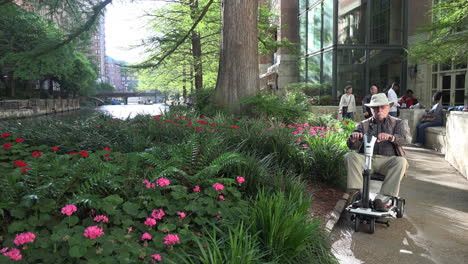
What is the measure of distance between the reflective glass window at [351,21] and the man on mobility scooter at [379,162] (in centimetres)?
1548

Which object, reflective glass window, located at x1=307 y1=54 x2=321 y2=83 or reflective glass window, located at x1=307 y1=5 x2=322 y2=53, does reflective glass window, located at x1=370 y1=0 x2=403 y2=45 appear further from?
reflective glass window, located at x1=307 y1=54 x2=321 y2=83

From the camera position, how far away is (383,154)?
470 cm

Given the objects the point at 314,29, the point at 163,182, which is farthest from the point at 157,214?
the point at 314,29

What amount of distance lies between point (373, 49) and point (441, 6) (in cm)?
970

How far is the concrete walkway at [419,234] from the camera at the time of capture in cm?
366

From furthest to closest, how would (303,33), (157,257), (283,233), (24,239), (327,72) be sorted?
(303,33)
(327,72)
(283,233)
(157,257)
(24,239)

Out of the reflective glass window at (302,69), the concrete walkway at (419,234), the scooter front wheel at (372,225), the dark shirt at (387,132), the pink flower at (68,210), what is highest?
the reflective glass window at (302,69)

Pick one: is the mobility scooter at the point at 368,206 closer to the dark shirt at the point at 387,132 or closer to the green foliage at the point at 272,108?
the dark shirt at the point at 387,132

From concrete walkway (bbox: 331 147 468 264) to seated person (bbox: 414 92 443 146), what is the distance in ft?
17.8

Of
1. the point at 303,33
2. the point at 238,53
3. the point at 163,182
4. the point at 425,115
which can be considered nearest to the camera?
the point at 163,182

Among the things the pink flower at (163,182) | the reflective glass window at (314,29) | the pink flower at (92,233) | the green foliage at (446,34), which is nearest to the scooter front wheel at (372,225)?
the pink flower at (163,182)

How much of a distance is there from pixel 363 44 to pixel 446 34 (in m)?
9.09

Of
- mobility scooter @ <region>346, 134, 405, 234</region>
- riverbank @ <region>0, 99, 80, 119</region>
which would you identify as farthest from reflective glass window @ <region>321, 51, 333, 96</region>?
riverbank @ <region>0, 99, 80, 119</region>

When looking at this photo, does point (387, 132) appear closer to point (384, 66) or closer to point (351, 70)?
point (351, 70)
